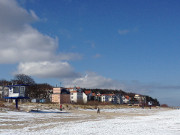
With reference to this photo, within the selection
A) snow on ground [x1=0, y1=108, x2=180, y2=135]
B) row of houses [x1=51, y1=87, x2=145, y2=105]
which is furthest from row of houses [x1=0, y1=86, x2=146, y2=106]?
snow on ground [x1=0, y1=108, x2=180, y2=135]

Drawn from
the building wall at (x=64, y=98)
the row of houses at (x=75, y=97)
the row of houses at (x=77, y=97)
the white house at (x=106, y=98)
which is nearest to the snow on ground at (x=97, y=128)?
the row of houses at (x=75, y=97)

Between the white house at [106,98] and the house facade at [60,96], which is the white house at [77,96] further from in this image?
the white house at [106,98]

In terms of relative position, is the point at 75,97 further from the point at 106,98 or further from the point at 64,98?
the point at 106,98

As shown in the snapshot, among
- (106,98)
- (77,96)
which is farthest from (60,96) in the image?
(106,98)

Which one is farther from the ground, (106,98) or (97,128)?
(106,98)

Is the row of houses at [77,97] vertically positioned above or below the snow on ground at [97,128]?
above

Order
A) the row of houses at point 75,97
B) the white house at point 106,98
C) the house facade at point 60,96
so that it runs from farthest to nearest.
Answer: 1. the white house at point 106,98
2. the row of houses at point 75,97
3. the house facade at point 60,96

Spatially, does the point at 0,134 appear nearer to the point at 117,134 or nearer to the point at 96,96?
the point at 117,134

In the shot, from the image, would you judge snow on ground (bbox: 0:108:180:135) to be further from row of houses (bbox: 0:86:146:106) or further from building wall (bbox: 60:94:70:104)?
building wall (bbox: 60:94:70:104)

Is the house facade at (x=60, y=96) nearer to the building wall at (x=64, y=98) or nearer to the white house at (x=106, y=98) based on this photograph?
the building wall at (x=64, y=98)

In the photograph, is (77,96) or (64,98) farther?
(77,96)

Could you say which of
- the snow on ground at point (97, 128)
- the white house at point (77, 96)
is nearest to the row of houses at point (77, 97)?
the white house at point (77, 96)

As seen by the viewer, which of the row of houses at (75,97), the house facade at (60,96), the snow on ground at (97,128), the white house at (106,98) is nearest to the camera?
the snow on ground at (97,128)

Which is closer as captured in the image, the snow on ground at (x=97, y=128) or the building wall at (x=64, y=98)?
the snow on ground at (x=97, y=128)
